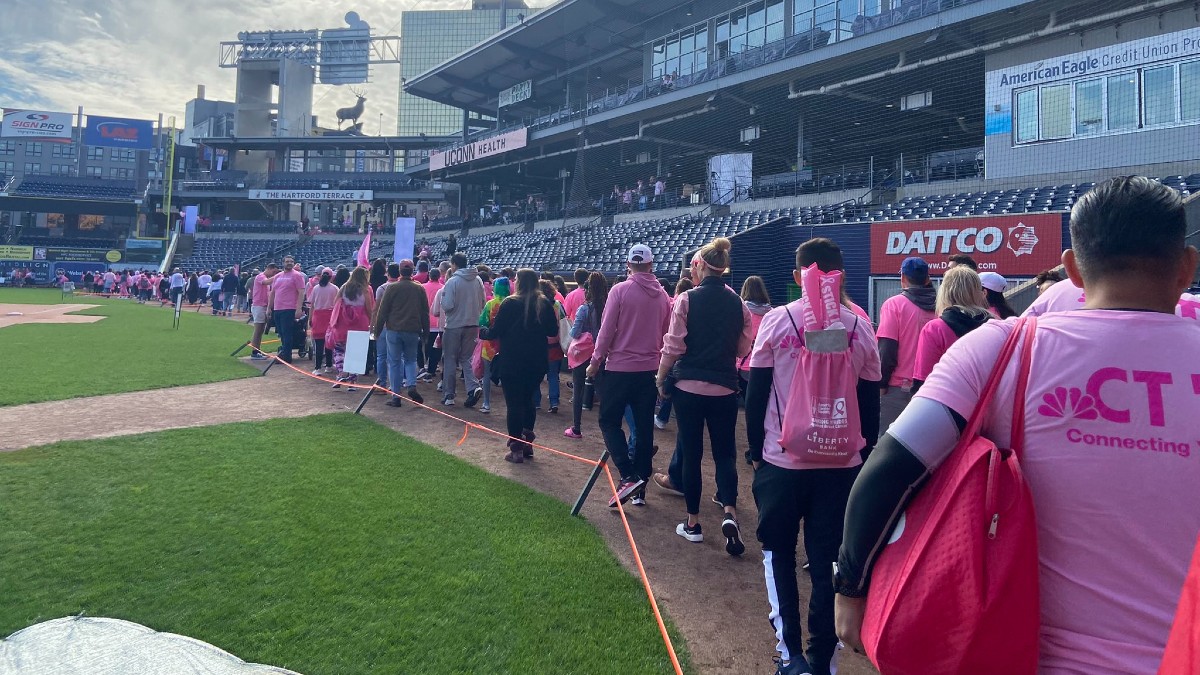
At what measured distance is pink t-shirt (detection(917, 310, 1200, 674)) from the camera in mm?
1208

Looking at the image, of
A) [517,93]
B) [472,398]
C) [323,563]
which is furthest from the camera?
[517,93]

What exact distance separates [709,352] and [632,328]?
1.00 metres

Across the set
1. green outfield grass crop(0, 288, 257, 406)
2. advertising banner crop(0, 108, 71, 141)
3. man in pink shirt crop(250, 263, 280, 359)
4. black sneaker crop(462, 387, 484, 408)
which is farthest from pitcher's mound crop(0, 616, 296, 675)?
advertising banner crop(0, 108, 71, 141)

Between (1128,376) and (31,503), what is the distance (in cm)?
599

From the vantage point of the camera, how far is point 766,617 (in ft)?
11.4

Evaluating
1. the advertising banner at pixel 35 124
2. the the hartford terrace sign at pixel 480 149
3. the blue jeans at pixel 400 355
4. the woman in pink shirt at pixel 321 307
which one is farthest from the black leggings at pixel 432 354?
the advertising banner at pixel 35 124

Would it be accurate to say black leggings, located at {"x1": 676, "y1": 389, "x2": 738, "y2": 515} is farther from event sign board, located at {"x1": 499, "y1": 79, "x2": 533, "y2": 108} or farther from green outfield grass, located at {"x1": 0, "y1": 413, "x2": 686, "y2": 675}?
event sign board, located at {"x1": 499, "y1": 79, "x2": 533, "y2": 108}

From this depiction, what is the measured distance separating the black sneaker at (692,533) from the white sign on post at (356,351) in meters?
5.96

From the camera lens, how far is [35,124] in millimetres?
63312

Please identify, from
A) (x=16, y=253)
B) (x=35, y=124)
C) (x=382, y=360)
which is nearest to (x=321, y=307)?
(x=382, y=360)

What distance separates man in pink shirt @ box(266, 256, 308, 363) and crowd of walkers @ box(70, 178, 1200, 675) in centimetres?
592

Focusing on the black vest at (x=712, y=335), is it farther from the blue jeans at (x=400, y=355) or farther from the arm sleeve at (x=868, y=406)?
the blue jeans at (x=400, y=355)

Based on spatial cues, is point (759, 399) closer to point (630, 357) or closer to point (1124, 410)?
point (630, 357)

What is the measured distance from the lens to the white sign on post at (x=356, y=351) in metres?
9.02
